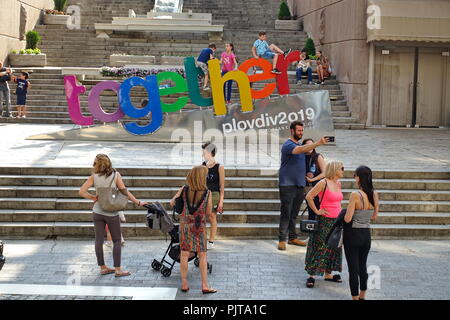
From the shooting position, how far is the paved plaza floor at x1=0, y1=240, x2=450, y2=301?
819 cm

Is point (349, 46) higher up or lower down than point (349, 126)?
higher up

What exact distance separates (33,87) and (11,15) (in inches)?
205

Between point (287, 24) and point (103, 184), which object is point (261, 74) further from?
point (287, 24)

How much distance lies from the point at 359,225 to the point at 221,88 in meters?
9.26

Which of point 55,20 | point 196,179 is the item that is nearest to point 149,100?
point 196,179

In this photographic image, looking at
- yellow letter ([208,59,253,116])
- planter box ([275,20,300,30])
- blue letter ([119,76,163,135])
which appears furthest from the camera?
planter box ([275,20,300,30])

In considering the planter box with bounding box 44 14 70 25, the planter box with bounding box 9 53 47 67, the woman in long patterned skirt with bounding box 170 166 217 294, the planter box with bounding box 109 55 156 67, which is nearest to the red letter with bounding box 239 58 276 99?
the woman in long patterned skirt with bounding box 170 166 217 294

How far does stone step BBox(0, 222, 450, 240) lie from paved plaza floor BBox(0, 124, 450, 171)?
212 cm

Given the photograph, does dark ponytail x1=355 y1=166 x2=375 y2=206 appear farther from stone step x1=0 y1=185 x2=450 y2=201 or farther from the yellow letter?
the yellow letter

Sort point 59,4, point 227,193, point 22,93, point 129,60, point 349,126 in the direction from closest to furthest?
point 227,193
point 22,93
point 349,126
point 129,60
point 59,4

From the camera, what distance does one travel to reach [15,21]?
88.7 ft

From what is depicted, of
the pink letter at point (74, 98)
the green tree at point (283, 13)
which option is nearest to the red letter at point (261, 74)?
the pink letter at point (74, 98)

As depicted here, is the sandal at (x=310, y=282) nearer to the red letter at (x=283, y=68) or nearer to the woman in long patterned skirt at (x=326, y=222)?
the woman in long patterned skirt at (x=326, y=222)
